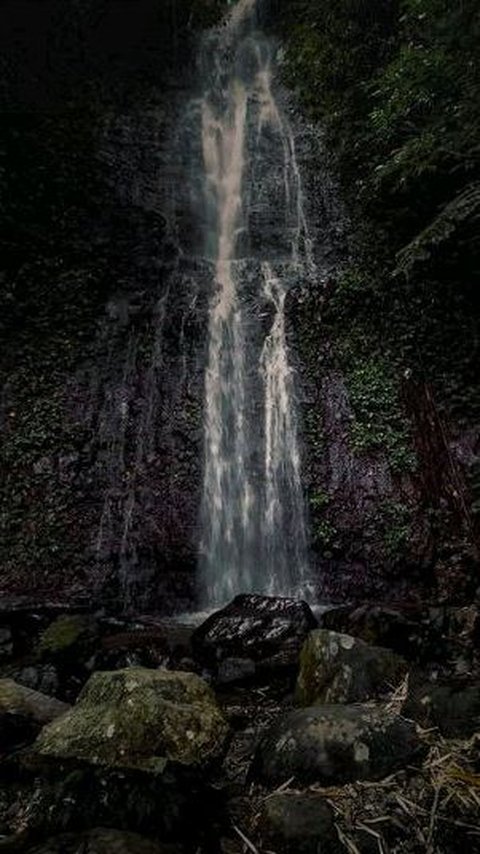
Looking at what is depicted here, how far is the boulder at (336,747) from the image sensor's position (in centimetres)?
283

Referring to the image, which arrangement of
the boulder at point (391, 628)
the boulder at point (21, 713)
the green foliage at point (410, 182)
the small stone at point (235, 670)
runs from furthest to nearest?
the green foliage at point (410, 182) < the boulder at point (391, 628) < the small stone at point (235, 670) < the boulder at point (21, 713)

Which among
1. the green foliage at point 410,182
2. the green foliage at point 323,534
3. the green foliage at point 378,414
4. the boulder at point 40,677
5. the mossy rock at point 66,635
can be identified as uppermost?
the green foliage at point 410,182

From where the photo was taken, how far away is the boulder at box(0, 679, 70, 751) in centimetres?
360

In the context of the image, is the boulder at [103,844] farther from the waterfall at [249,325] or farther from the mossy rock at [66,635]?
the waterfall at [249,325]

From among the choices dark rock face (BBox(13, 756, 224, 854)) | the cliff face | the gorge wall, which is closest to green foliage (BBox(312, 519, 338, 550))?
the gorge wall

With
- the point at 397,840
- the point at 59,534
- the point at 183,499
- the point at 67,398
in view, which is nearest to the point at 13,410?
the point at 67,398

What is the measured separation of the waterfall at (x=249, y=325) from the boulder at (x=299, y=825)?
19.2 feet

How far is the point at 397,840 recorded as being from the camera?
246 cm

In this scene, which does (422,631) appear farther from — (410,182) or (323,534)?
(410,182)

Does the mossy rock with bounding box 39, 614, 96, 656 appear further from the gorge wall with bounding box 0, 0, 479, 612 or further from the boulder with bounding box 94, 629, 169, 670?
the gorge wall with bounding box 0, 0, 479, 612

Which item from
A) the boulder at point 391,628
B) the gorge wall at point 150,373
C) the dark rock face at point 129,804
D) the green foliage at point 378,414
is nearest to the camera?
the dark rock face at point 129,804

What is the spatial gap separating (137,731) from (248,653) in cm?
252

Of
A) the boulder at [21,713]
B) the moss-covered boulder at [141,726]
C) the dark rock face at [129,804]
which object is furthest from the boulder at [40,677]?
the dark rock face at [129,804]

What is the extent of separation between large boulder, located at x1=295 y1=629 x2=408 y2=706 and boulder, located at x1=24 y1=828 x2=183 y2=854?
5.19 ft
